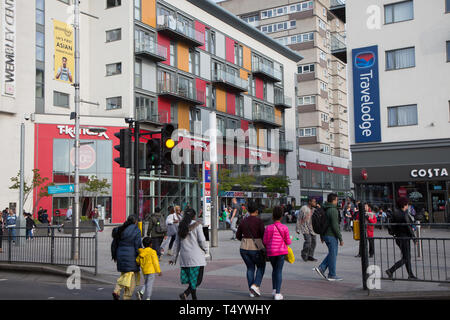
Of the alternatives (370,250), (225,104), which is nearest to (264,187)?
(225,104)

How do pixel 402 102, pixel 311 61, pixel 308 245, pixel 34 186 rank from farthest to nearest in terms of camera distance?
pixel 311 61 → pixel 34 186 → pixel 402 102 → pixel 308 245

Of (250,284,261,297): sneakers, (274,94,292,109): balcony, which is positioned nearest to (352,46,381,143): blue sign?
(250,284,261,297): sneakers

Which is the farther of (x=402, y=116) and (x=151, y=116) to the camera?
(x=151, y=116)

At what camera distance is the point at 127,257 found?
8.23 m

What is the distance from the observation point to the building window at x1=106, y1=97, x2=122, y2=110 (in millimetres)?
38875

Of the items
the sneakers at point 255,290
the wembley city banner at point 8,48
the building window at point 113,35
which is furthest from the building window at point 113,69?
the sneakers at point 255,290

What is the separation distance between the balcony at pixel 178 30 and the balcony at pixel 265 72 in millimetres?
10238

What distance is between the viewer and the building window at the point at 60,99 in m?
38.1

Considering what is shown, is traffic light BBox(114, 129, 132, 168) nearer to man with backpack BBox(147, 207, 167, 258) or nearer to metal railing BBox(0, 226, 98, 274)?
metal railing BBox(0, 226, 98, 274)

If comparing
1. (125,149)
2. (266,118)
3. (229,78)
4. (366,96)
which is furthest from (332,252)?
(266,118)

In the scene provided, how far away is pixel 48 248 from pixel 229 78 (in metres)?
38.6

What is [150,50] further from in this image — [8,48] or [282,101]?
[282,101]

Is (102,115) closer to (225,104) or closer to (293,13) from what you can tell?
(225,104)

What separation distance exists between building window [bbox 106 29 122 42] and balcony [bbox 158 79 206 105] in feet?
16.0
